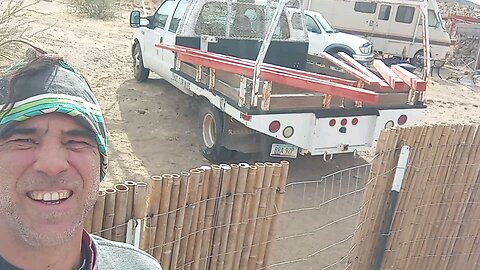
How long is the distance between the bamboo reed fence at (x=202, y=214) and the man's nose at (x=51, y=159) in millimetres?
1199

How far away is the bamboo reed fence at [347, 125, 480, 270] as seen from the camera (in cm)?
397

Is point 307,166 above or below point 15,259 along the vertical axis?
below

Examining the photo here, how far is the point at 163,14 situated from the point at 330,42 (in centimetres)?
583

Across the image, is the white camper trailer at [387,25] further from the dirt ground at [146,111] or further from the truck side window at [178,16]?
the truck side window at [178,16]

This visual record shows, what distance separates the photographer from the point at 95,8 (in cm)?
2014

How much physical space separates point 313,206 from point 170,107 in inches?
152

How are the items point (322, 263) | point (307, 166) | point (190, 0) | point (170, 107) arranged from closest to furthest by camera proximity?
point (322, 263) → point (307, 166) → point (190, 0) → point (170, 107)

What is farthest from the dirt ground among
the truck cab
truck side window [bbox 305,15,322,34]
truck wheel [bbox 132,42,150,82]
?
truck side window [bbox 305,15,322,34]

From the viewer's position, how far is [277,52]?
799cm

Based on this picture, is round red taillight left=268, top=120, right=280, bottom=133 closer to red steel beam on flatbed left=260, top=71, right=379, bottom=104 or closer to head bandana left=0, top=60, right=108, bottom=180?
red steel beam on flatbed left=260, top=71, right=379, bottom=104

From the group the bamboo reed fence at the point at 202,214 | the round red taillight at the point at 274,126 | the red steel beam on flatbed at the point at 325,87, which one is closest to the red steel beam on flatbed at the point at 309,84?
the red steel beam on flatbed at the point at 325,87

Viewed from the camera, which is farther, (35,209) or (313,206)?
(313,206)

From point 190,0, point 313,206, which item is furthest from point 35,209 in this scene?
point 190,0

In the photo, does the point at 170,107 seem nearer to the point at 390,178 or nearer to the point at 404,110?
the point at 404,110
